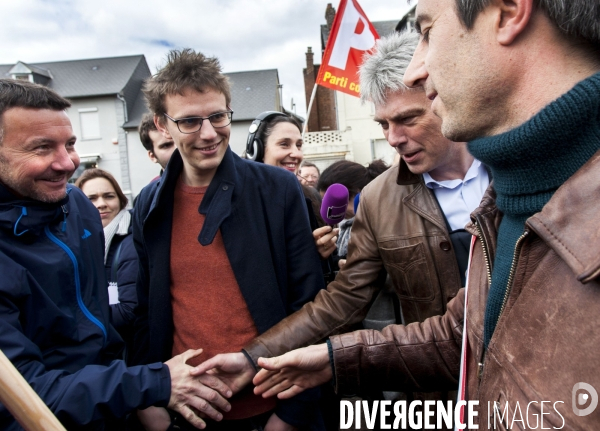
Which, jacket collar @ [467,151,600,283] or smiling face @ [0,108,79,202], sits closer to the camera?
jacket collar @ [467,151,600,283]

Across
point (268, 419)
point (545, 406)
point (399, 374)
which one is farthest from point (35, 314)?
point (545, 406)

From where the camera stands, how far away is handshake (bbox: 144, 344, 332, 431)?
71.2 inches

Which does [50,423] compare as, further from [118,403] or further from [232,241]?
[232,241]

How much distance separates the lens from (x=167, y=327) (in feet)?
7.45

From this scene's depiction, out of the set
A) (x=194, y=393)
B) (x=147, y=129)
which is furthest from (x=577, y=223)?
(x=147, y=129)

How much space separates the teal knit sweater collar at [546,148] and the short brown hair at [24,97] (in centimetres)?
179

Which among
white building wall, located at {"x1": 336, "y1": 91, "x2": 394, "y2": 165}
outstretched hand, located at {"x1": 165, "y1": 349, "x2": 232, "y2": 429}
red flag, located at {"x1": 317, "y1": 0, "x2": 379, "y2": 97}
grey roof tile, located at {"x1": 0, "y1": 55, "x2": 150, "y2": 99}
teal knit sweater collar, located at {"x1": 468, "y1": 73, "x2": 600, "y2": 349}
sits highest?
grey roof tile, located at {"x1": 0, "y1": 55, "x2": 150, "y2": 99}

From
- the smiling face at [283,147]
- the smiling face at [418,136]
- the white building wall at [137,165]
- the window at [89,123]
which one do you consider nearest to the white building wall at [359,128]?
the white building wall at [137,165]

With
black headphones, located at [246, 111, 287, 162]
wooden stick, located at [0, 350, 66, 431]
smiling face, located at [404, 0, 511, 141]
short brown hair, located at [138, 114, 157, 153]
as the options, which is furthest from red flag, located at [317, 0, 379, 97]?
wooden stick, located at [0, 350, 66, 431]

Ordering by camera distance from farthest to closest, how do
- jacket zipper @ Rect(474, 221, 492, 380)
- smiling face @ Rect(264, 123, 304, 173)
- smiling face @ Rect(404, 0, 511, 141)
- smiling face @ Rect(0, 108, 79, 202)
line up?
smiling face @ Rect(264, 123, 304, 173), smiling face @ Rect(0, 108, 79, 202), jacket zipper @ Rect(474, 221, 492, 380), smiling face @ Rect(404, 0, 511, 141)

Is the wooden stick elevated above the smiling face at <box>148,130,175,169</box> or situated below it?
below

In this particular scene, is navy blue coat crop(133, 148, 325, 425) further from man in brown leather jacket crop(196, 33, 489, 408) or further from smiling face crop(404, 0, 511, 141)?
smiling face crop(404, 0, 511, 141)

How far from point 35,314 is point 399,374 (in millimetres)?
1447

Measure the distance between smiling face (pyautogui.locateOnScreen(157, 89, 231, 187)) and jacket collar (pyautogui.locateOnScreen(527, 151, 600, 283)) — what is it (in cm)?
164
